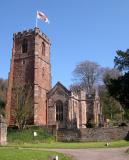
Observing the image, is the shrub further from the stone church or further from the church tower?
the church tower

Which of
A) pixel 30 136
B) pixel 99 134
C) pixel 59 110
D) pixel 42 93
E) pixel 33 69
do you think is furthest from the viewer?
pixel 33 69

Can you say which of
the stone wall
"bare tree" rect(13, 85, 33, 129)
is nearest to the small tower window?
"bare tree" rect(13, 85, 33, 129)

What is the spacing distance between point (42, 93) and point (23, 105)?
5142 millimetres

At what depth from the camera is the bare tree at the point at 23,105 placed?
54075mm

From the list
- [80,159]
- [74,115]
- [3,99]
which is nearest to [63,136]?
[74,115]

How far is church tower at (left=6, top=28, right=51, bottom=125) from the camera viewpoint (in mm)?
57250

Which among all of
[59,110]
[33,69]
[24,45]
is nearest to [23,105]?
[59,110]

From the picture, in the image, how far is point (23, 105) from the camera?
5494 centimetres

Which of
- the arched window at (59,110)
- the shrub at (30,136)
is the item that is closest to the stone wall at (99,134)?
the shrub at (30,136)

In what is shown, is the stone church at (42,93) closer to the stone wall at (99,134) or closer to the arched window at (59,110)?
the arched window at (59,110)

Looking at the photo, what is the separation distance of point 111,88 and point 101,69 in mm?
31376

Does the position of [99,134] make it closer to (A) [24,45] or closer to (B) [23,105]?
(B) [23,105]

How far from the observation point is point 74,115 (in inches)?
2264

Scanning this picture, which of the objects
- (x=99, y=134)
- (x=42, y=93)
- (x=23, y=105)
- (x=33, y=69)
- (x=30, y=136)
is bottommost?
(x=30, y=136)
